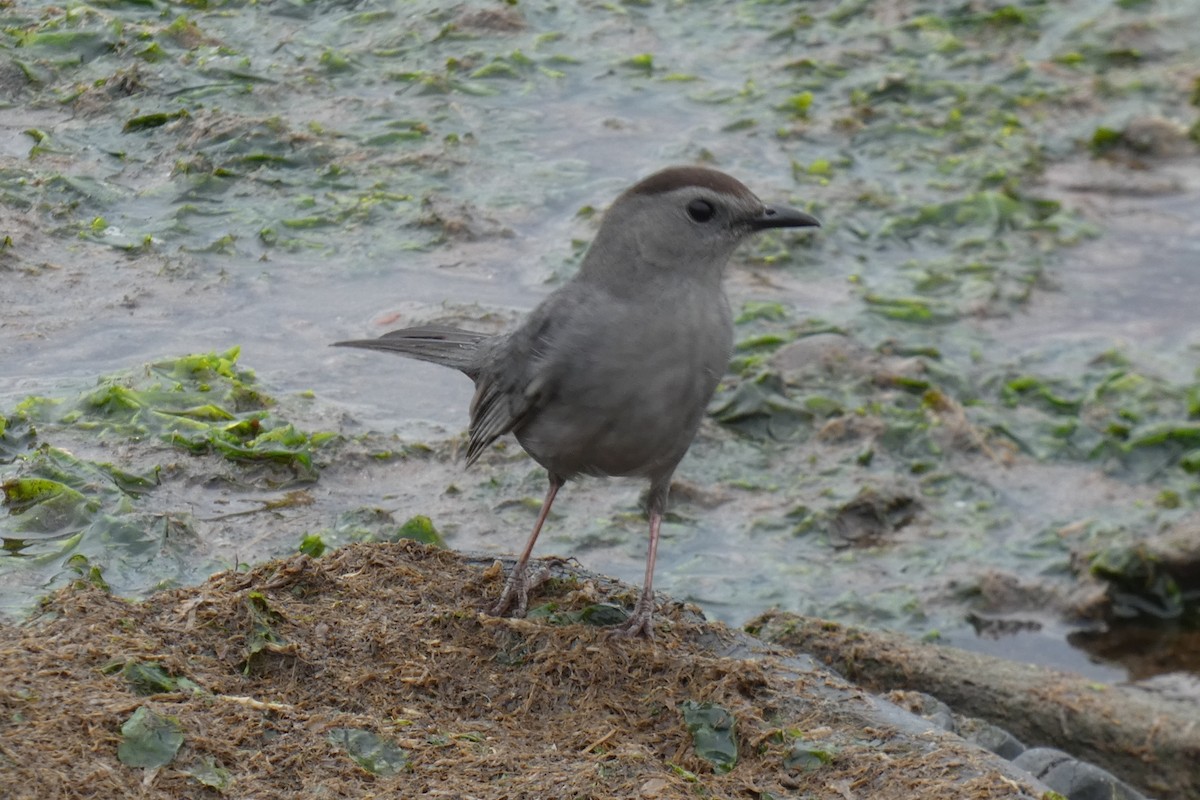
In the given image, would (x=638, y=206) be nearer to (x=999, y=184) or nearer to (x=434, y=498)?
(x=434, y=498)

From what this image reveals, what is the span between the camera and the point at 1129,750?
660 centimetres

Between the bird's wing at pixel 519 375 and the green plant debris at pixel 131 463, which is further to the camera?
the green plant debris at pixel 131 463

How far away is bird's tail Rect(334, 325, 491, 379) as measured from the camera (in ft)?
19.7

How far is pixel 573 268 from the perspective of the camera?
882cm

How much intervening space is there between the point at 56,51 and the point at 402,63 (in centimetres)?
222

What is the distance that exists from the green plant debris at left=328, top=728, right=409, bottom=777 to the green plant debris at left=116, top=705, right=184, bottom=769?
1.36 feet

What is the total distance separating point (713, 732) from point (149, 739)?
5.20 feet

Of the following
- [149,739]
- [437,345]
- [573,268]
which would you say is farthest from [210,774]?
[573,268]

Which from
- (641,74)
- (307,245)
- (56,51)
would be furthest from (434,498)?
(641,74)

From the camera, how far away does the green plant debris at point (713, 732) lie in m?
4.53

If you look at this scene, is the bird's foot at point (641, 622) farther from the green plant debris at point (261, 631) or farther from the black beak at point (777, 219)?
the black beak at point (777, 219)

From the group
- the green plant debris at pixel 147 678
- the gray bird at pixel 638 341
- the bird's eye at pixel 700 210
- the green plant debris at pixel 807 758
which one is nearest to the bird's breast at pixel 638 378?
the gray bird at pixel 638 341

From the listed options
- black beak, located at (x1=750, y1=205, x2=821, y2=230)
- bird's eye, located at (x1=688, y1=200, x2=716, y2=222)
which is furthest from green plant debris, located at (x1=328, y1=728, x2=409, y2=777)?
black beak, located at (x1=750, y1=205, x2=821, y2=230)

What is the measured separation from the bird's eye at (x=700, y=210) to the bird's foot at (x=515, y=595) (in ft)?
4.15
